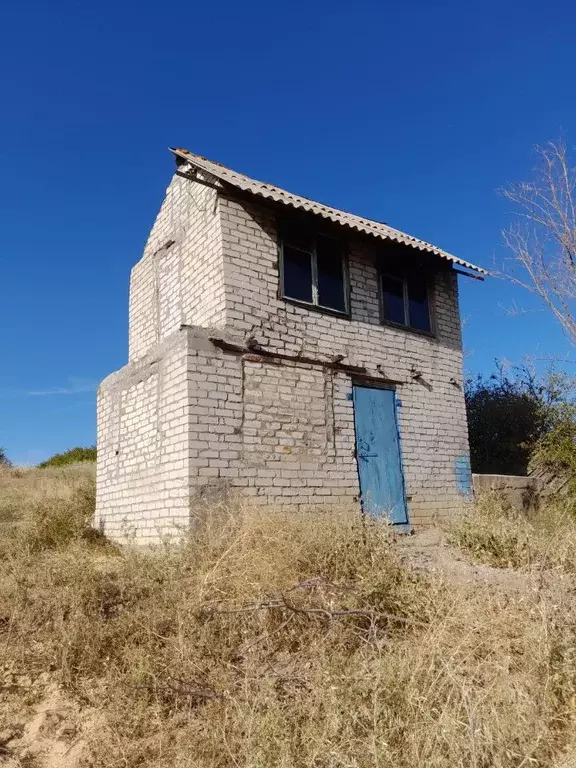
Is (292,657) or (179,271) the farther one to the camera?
(179,271)

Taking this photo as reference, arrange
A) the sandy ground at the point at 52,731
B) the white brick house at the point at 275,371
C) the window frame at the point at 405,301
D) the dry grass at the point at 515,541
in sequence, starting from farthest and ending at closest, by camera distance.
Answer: the window frame at the point at 405,301, the white brick house at the point at 275,371, the dry grass at the point at 515,541, the sandy ground at the point at 52,731

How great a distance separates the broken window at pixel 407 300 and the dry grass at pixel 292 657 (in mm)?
4714

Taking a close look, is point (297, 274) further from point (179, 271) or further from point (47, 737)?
point (47, 737)

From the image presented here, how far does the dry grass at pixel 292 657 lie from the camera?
290cm

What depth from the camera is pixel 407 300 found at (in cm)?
973

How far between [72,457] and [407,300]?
1518cm

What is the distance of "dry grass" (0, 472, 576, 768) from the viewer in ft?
9.51

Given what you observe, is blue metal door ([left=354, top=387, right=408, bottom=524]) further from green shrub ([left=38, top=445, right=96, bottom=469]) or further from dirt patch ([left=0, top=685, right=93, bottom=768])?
green shrub ([left=38, top=445, right=96, bottom=469])

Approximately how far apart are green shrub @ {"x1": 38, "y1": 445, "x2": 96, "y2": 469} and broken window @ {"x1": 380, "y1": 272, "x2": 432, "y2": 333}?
45.3 feet

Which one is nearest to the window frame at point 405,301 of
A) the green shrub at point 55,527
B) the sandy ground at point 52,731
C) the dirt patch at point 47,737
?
the sandy ground at point 52,731

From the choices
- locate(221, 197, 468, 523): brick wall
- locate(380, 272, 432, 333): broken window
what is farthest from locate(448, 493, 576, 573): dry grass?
locate(380, 272, 432, 333): broken window

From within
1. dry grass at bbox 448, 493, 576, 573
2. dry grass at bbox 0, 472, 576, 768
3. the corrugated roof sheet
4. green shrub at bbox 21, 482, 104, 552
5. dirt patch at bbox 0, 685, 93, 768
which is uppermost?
the corrugated roof sheet

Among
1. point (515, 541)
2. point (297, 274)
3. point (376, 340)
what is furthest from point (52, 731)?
point (376, 340)

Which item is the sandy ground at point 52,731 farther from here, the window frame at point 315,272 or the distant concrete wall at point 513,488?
the distant concrete wall at point 513,488
